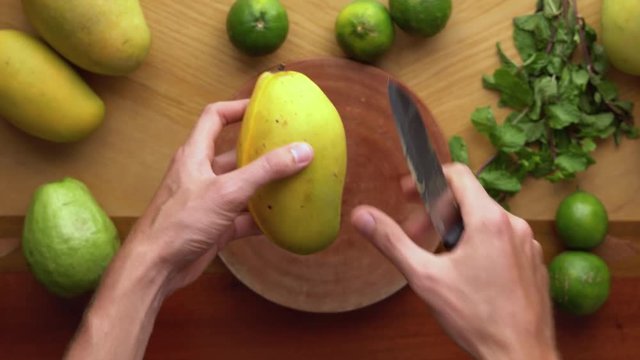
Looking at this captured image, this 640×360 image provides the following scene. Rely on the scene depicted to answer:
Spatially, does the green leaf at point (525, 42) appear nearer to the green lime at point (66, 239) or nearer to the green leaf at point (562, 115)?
the green leaf at point (562, 115)

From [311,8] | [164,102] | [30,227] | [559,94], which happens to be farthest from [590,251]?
[30,227]

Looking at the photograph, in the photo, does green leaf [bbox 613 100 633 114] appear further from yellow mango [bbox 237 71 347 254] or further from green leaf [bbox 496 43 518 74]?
yellow mango [bbox 237 71 347 254]

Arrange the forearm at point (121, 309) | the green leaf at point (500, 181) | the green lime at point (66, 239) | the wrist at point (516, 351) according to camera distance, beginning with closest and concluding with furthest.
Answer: the wrist at point (516, 351) < the forearm at point (121, 309) < the green lime at point (66, 239) < the green leaf at point (500, 181)

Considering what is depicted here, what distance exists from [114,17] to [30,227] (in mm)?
299

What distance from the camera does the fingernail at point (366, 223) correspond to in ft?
3.19

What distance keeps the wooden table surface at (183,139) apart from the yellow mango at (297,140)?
25 centimetres

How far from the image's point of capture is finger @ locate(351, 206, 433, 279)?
93 cm

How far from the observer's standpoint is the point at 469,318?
2.99 ft

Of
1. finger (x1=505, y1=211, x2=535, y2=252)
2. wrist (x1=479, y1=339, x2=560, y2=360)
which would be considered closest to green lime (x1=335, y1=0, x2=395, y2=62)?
finger (x1=505, y1=211, x2=535, y2=252)

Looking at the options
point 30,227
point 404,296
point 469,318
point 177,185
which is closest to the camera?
point 469,318

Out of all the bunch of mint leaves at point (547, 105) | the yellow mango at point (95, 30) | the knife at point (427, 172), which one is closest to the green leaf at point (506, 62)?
the bunch of mint leaves at point (547, 105)

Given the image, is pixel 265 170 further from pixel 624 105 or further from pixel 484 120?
pixel 624 105

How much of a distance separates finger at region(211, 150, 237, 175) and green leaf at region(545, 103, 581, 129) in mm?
452

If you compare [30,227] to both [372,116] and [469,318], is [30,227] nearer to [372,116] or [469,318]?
[372,116]
